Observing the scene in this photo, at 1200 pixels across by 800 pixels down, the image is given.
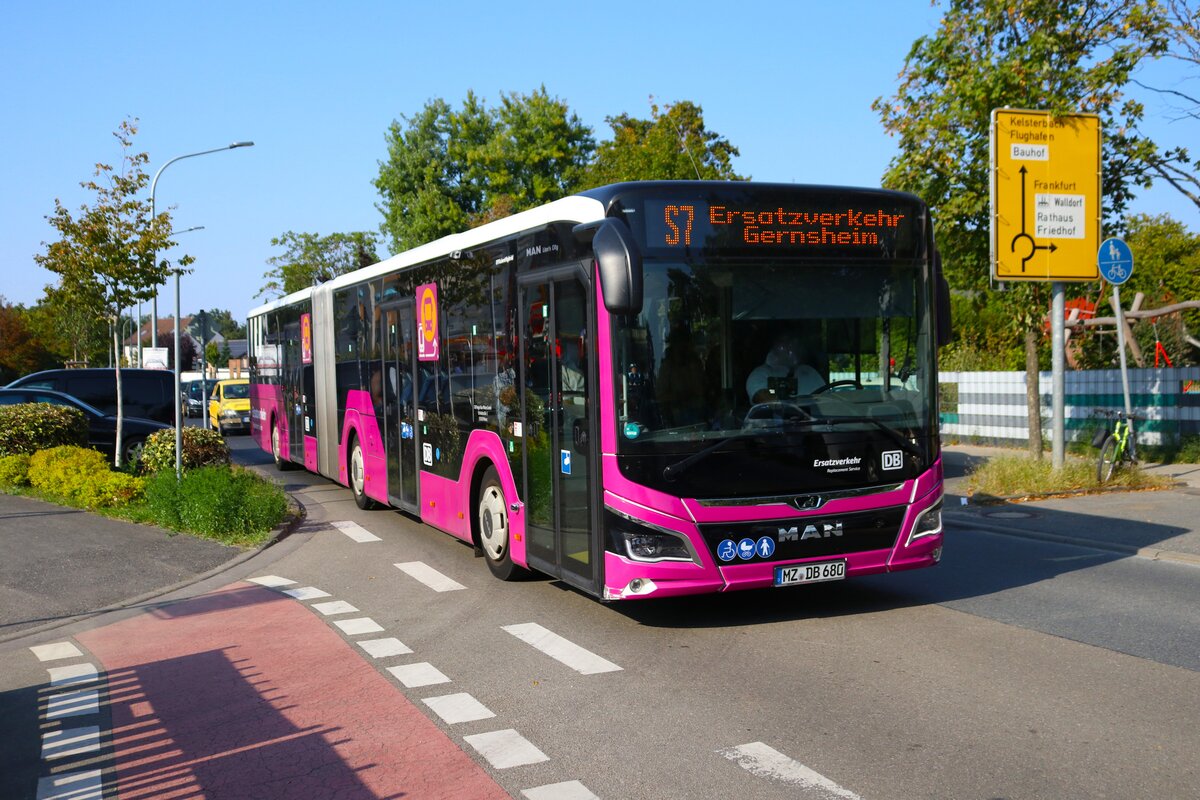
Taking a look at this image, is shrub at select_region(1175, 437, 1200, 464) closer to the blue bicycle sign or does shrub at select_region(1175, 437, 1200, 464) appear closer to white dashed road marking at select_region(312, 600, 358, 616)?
the blue bicycle sign

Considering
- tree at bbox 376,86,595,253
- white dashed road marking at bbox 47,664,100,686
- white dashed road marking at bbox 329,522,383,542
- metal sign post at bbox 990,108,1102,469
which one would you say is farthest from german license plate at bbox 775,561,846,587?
tree at bbox 376,86,595,253

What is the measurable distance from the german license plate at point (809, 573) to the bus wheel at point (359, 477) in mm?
8763

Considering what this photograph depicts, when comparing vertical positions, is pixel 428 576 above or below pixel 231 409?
below

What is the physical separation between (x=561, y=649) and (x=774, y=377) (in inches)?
90.0

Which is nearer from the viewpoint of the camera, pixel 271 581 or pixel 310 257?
pixel 271 581

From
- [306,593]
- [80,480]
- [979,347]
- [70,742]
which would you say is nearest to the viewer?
[70,742]

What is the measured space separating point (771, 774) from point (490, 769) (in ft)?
4.19

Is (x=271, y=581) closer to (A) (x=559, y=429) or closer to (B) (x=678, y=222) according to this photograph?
(A) (x=559, y=429)

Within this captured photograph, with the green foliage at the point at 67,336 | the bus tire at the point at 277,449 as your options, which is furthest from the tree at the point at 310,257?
the bus tire at the point at 277,449

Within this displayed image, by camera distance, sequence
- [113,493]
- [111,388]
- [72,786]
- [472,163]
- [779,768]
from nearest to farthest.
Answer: [779,768], [72,786], [113,493], [111,388], [472,163]

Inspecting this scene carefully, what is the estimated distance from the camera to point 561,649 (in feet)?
25.4

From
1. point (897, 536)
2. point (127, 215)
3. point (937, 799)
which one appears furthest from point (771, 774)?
point (127, 215)

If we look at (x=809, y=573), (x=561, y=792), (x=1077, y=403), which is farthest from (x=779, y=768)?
(x=1077, y=403)

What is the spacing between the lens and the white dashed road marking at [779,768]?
4.96 meters
